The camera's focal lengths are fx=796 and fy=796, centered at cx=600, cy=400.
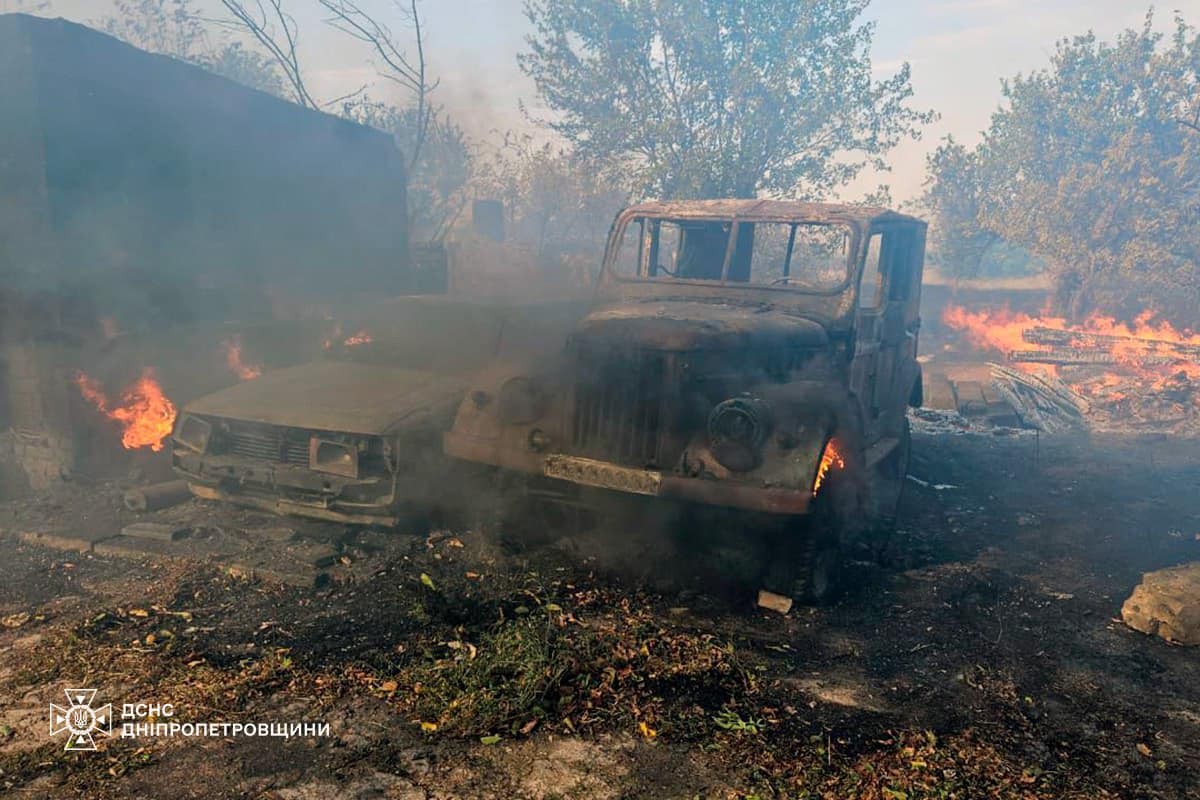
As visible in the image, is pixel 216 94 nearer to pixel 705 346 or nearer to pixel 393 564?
pixel 393 564

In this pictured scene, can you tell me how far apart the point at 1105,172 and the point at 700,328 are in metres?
22.8

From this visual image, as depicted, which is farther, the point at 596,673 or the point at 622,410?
the point at 622,410

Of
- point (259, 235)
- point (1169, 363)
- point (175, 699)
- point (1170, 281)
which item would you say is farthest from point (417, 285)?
point (1170, 281)

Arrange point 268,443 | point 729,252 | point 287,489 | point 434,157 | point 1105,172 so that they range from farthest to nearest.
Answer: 1. point 434,157
2. point 1105,172
3. point 729,252
4. point 268,443
5. point 287,489

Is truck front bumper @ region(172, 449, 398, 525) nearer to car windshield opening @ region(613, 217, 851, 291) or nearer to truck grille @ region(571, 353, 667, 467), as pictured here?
truck grille @ region(571, 353, 667, 467)

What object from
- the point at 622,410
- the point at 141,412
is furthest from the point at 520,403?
the point at 141,412

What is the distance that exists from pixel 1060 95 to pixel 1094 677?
25622 mm

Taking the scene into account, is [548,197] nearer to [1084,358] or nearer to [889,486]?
[1084,358]

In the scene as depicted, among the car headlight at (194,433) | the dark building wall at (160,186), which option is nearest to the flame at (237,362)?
the dark building wall at (160,186)

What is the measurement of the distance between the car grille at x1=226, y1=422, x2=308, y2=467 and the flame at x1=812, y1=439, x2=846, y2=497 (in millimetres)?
3805

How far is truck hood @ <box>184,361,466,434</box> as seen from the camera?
20.0 feet

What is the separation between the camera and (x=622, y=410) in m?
5.05

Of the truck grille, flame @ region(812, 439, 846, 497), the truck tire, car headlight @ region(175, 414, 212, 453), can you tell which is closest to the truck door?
flame @ region(812, 439, 846, 497)

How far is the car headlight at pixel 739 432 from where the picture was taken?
15.4 feet
